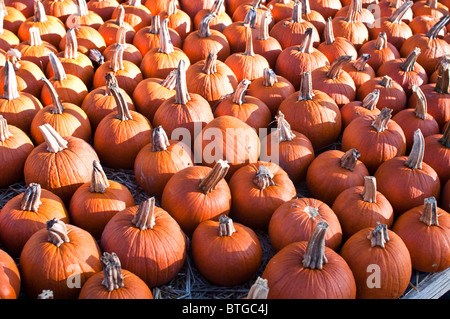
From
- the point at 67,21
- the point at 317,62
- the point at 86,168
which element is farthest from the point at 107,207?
the point at 67,21

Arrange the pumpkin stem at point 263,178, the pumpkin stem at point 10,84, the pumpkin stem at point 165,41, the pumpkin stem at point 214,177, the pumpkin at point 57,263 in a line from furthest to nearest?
the pumpkin stem at point 165,41
the pumpkin stem at point 10,84
the pumpkin stem at point 263,178
the pumpkin stem at point 214,177
the pumpkin at point 57,263

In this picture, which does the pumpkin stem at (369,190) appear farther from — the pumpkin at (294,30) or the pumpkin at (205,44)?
the pumpkin at (294,30)

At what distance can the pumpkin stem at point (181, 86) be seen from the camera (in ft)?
12.9

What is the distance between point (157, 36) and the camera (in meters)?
5.40

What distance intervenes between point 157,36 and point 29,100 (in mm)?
1820

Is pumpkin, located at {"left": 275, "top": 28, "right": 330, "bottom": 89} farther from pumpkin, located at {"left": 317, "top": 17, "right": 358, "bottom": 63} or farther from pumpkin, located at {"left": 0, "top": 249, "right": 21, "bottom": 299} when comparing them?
pumpkin, located at {"left": 0, "top": 249, "right": 21, "bottom": 299}

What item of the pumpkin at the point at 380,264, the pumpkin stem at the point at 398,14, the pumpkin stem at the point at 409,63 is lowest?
the pumpkin at the point at 380,264

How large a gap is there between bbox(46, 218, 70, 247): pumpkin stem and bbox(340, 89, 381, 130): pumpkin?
2926mm

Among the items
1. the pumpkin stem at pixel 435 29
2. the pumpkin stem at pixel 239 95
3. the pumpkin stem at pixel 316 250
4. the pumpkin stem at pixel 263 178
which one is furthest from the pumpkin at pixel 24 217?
the pumpkin stem at pixel 435 29

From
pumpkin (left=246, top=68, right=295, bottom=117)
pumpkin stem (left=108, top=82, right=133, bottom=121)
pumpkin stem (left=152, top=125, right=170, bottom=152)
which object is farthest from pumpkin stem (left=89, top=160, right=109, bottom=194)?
pumpkin (left=246, top=68, right=295, bottom=117)

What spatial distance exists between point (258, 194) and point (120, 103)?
4.80 feet

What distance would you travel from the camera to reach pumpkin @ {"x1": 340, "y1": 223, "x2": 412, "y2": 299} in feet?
9.61

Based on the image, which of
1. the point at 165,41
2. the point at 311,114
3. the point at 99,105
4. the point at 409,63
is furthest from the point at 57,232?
the point at 409,63

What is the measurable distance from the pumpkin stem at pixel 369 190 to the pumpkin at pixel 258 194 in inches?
22.0
